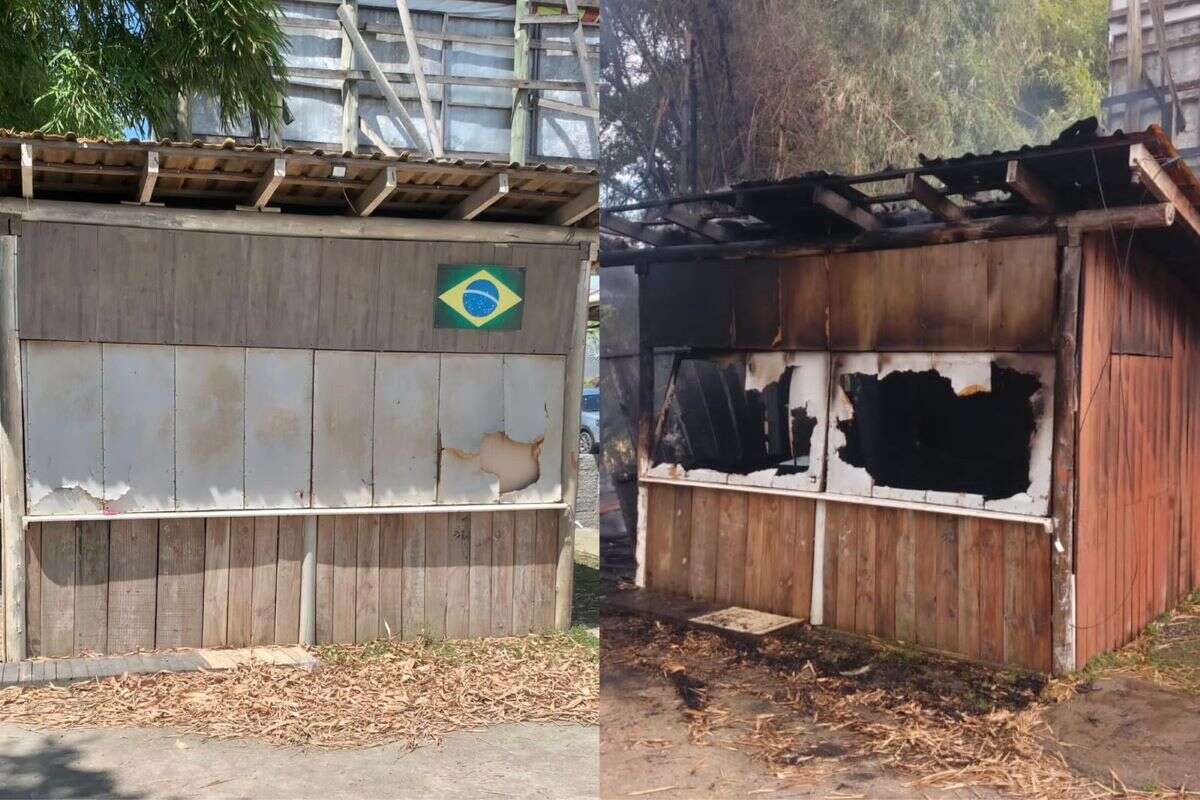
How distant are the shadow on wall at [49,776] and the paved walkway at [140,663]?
528mm

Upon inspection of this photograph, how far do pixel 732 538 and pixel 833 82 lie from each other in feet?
2.18

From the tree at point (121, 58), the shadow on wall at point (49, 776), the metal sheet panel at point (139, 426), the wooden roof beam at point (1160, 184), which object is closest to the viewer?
the wooden roof beam at point (1160, 184)

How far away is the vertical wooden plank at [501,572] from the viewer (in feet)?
15.4

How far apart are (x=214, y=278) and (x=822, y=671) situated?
10.7ft

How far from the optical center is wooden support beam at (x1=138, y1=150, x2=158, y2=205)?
12.1ft

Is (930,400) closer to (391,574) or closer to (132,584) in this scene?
(391,574)

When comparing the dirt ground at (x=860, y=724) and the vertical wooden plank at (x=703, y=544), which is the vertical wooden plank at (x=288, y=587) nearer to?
the dirt ground at (x=860, y=724)

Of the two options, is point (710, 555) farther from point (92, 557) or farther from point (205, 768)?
point (92, 557)

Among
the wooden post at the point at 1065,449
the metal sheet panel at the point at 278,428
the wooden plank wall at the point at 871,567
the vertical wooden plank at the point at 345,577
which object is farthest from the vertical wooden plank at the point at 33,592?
the wooden post at the point at 1065,449

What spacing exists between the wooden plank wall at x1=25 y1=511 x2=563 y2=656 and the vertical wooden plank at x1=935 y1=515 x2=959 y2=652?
129 inches

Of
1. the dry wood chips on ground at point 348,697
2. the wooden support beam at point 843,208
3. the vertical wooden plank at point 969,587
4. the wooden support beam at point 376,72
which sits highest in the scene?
the wooden support beam at point 376,72

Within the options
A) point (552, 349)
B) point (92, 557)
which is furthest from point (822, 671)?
point (92, 557)

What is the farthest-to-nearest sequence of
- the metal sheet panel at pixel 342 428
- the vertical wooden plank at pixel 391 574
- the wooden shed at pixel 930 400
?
the vertical wooden plank at pixel 391 574 → the metal sheet panel at pixel 342 428 → the wooden shed at pixel 930 400

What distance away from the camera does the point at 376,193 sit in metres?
4.09
